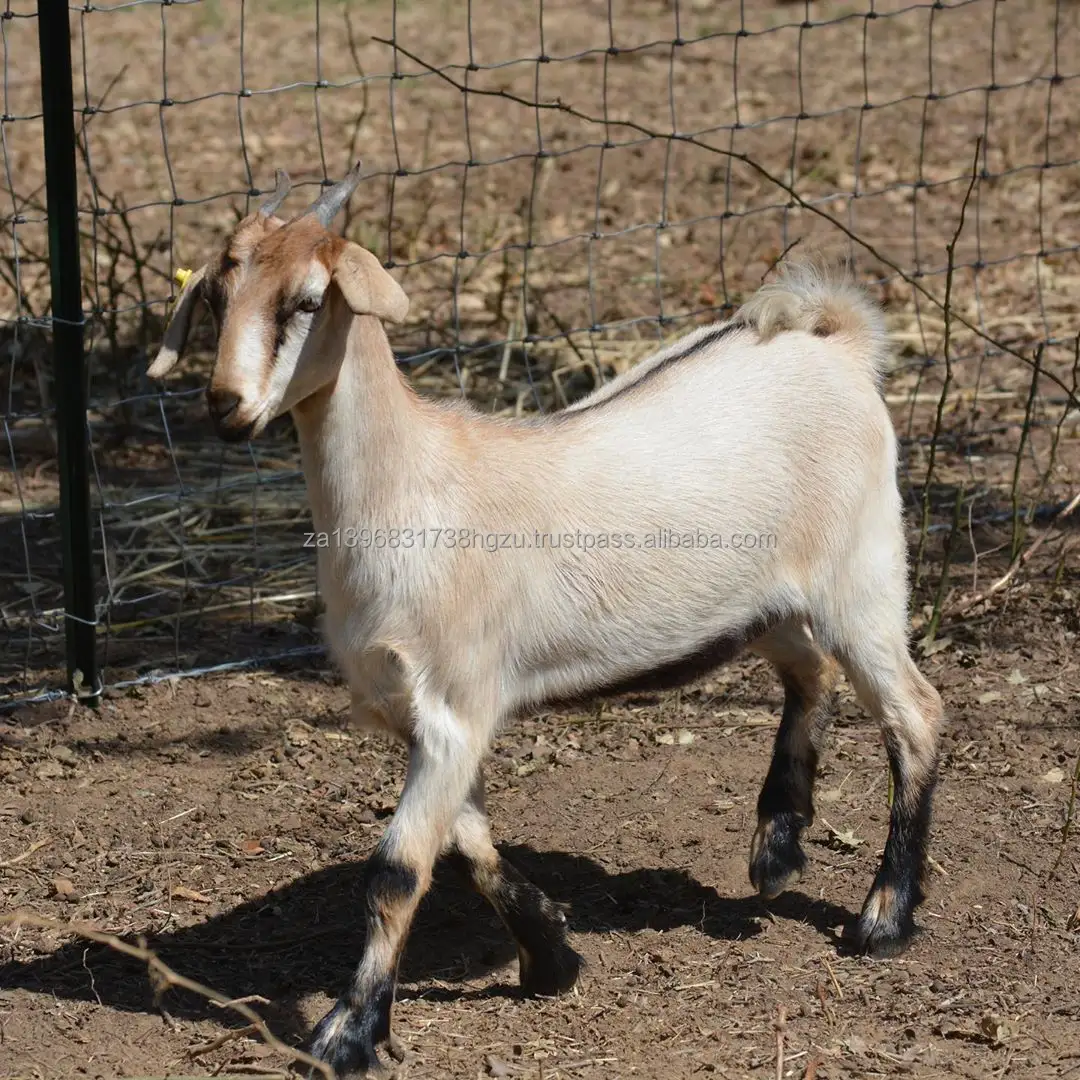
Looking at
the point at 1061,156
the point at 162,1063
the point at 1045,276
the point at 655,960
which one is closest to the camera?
the point at 162,1063

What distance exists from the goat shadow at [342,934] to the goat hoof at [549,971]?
8 cm

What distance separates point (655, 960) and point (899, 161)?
6.34 m

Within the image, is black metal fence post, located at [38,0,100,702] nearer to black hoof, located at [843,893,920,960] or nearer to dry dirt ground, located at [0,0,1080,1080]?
dry dirt ground, located at [0,0,1080,1080]

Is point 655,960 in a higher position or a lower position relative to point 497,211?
lower

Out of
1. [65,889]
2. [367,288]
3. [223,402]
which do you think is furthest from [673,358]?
[65,889]

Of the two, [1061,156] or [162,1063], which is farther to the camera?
[1061,156]

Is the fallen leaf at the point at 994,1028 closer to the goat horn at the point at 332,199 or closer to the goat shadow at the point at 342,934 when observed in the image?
the goat shadow at the point at 342,934

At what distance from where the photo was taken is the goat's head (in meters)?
2.86

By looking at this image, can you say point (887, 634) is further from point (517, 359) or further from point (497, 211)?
point (497, 211)

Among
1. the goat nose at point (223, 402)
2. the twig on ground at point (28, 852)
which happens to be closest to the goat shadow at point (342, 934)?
the twig on ground at point (28, 852)

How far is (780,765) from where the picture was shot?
3945mm

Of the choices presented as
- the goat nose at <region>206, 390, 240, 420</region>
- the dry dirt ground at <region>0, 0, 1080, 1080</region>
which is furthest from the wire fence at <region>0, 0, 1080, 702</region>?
the goat nose at <region>206, 390, 240, 420</region>

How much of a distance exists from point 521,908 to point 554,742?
1146 millimetres

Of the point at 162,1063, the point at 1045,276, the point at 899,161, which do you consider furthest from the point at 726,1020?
the point at 899,161
